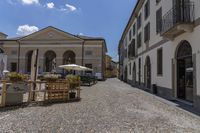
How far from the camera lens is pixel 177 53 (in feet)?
35.7

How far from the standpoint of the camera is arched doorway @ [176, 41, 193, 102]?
9.57m

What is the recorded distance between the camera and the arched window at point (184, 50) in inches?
376

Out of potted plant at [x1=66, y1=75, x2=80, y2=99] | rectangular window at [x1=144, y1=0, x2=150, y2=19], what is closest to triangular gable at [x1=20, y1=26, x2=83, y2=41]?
rectangular window at [x1=144, y1=0, x2=150, y2=19]

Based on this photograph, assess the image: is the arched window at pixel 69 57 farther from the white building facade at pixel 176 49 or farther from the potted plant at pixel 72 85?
the potted plant at pixel 72 85

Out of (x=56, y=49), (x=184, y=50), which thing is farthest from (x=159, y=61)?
(x=56, y=49)

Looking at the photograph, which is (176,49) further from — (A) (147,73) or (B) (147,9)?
(B) (147,9)

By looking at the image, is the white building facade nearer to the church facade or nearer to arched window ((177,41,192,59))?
arched window ((177,41,192,59))

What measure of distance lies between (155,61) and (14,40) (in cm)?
3207

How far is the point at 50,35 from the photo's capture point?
36.8 m

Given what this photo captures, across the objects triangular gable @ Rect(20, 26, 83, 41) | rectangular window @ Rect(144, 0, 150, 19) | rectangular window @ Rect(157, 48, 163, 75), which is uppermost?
triangular gable @ Rect(20, 26, 83, 41)

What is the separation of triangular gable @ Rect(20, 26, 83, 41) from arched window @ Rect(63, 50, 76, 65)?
10.3ft

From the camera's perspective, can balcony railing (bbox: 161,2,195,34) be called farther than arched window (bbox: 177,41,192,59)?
No

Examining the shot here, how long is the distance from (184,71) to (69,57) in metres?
30.6

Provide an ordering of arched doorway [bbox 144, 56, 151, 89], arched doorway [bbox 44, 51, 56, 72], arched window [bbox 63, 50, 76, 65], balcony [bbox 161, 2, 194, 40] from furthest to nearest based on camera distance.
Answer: arched doorway [bbox 44, 51, 56, 72]
arched window [bbox 63, 50, 76, 65]
arched doorway [bbox 144, 56, 151, 89]
balcony [bbox 161, 2, 194, 40]
